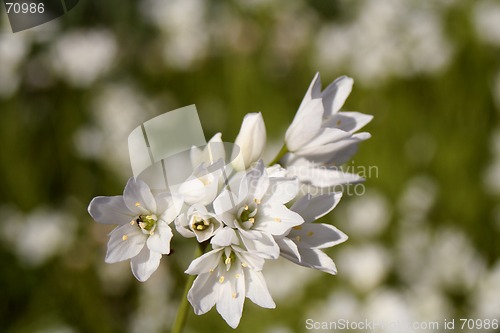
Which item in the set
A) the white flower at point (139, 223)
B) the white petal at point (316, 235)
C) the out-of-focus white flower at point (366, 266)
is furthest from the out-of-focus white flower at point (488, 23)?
the white flower at point (139, 223)

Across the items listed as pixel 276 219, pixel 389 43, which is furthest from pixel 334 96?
pixel 389 43

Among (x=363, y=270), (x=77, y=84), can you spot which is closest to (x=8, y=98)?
(x=77, y=84)

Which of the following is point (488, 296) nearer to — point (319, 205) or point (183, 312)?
point (319, 205)

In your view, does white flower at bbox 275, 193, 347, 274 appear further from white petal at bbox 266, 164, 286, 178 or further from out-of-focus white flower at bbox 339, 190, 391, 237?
out-of-focus white flower at bbox 339, 190, 391, 237

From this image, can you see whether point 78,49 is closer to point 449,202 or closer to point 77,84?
point 77,84

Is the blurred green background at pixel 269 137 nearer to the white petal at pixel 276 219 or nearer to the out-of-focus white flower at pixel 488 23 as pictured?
the out-of-focus white flower at pixel 488 23

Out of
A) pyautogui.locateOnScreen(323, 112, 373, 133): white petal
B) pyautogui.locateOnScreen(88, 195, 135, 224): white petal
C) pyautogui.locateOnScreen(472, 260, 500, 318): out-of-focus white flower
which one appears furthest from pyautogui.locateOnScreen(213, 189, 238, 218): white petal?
pyautogui.locateOnScreen(472, 260, 500, 318): out-of-focus white flower
